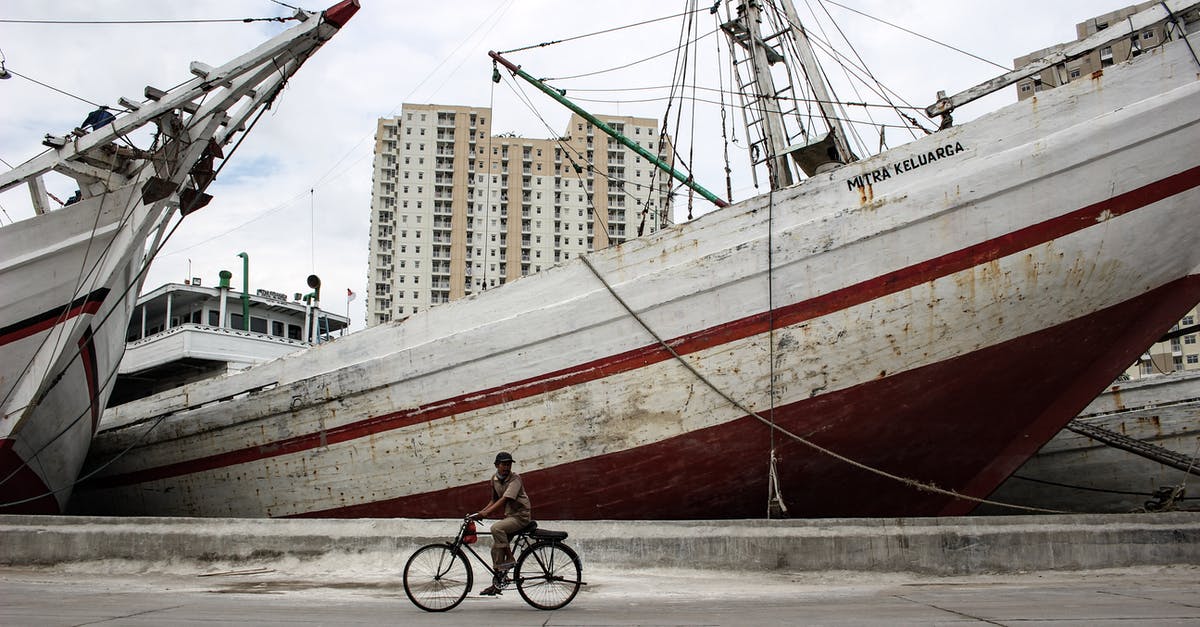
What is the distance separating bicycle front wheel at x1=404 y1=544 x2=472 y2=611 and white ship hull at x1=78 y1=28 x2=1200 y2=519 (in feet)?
11.1

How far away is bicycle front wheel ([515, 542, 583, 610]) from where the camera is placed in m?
4.71

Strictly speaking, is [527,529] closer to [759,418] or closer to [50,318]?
[759,418]

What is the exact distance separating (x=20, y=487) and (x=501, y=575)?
323 inches

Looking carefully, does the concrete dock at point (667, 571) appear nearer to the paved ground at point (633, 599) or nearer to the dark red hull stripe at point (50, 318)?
the paved ground at point (633, 599)

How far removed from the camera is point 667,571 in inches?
237

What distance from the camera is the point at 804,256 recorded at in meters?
7.53

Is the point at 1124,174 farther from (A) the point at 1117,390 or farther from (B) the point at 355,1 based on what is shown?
(B) the point at 355,1

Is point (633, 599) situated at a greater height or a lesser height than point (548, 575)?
lesser

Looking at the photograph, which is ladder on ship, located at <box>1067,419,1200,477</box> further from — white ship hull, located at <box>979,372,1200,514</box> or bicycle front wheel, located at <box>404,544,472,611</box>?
bicycle front wheel, located at <box>404,544,472,611</box>

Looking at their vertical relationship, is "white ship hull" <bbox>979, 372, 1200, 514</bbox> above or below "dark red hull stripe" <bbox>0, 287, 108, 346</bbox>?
below

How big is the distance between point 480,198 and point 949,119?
67.8 m

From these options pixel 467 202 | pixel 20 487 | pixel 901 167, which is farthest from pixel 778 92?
pixel 467 202

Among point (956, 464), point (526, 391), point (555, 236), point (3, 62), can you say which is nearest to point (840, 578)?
point (956, 464)

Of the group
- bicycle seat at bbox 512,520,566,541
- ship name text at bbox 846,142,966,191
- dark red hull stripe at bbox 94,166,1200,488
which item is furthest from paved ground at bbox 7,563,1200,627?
ship name text at bbox 846,142,966,191
